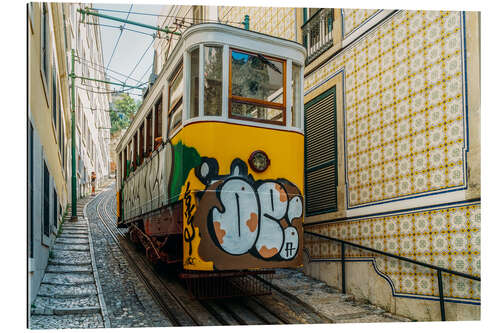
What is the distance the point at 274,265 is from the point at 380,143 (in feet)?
8.06

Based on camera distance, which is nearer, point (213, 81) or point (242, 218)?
point (242, 218)

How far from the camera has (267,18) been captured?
9.73 meters

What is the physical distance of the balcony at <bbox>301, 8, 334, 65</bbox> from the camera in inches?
327

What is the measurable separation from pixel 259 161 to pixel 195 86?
1.26 metres

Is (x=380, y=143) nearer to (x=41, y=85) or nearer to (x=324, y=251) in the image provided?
(x=324, y=251)

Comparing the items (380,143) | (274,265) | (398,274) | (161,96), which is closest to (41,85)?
(161,96)

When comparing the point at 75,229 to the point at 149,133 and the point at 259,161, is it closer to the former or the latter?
the point at 149,133

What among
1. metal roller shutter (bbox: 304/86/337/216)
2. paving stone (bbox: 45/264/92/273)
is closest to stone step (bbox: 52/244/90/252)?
paving stone (bbox: 45/264/92/273)

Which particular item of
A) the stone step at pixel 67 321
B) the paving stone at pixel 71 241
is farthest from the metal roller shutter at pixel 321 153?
the paving stone at pixel 71 241

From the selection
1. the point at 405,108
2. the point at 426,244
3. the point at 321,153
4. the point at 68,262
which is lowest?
the point at 68,262

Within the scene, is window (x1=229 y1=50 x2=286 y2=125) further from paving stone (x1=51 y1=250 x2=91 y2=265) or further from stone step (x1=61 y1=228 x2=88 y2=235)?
stone step (x1=61 y1=228 x2=88 y2=235)

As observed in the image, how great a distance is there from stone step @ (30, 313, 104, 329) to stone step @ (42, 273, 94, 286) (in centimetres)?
157

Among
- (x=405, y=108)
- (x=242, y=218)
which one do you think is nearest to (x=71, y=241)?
(x=242, y=218)

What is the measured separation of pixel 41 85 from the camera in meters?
6.72
